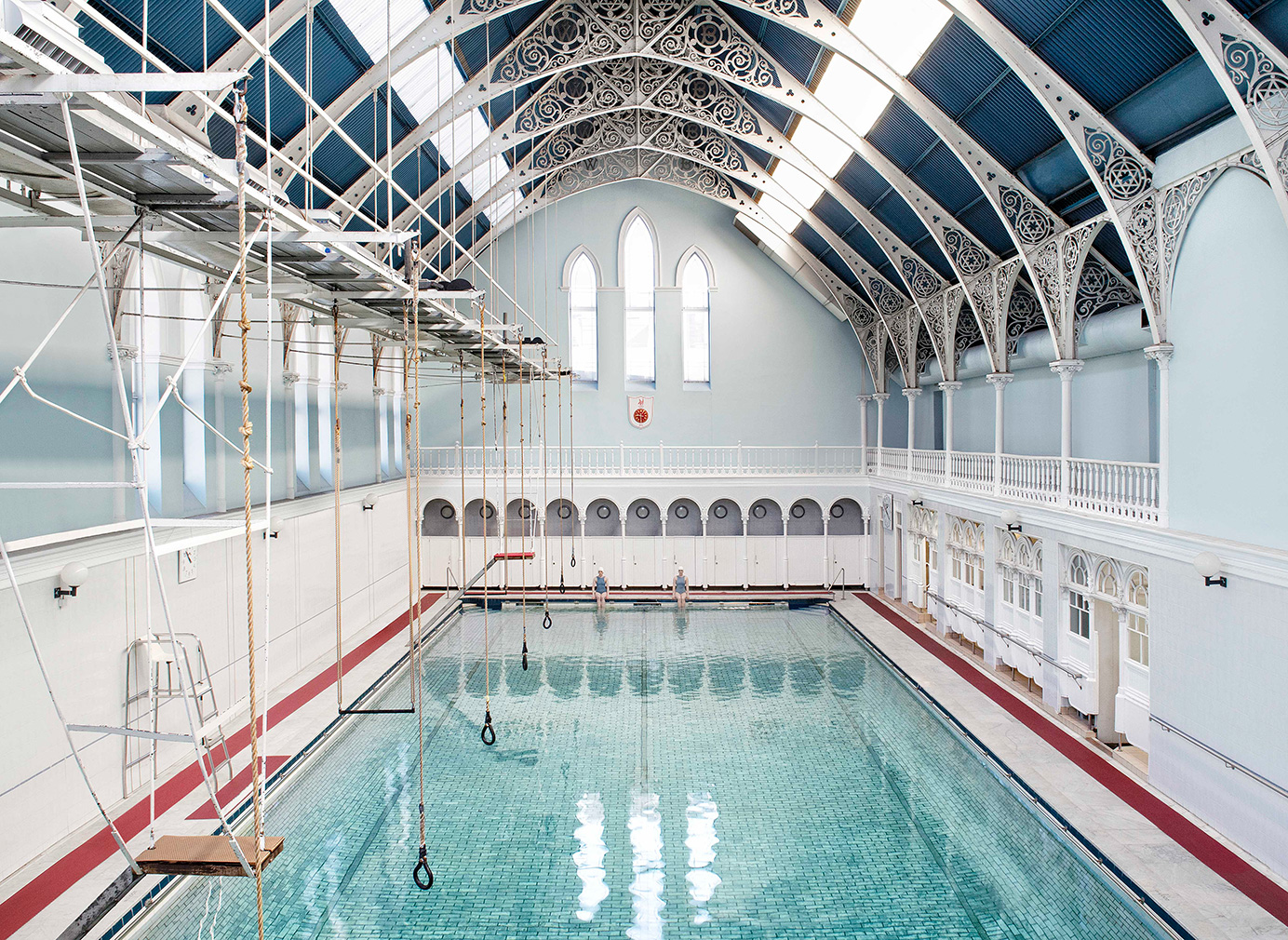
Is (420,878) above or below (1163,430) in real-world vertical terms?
below

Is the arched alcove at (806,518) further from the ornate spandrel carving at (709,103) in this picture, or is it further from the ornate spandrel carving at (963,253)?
the ornate spandrel carving at (709,103)

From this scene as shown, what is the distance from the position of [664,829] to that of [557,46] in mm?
12536

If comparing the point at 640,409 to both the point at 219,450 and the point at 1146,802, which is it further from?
the point at 1146,802

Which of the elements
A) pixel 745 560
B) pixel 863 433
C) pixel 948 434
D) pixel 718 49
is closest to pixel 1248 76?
pixel 718 49

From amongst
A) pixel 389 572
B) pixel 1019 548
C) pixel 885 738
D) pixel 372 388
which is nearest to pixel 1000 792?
pixel 885 738

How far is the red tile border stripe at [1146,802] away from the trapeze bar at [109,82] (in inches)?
394

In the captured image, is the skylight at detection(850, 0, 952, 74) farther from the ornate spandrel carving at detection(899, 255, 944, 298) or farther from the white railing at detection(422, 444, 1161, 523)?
the white railing at detection(422, 444, 1161, 523)

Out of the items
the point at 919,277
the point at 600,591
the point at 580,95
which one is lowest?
the point at 600,591

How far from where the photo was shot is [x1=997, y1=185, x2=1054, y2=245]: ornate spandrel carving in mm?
12305

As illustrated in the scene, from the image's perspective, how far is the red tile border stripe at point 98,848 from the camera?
24.0 feet

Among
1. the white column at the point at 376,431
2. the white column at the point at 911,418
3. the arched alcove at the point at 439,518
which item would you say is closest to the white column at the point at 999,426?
the white column at the point at 911,418

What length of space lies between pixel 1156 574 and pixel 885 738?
4273 mm

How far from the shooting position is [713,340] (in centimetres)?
2441

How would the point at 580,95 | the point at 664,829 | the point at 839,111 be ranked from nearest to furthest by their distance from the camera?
the point at 664,829
the point at 839,111
the point at 580,95
